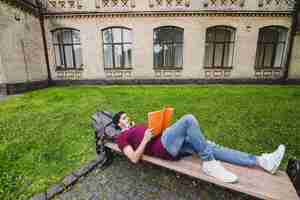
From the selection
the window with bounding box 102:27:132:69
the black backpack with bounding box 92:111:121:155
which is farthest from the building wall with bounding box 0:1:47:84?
the black backpack with bounding box 92:111:121:155

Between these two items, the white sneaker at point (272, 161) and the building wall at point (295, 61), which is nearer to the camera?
the white sneaker at point (272, 161)

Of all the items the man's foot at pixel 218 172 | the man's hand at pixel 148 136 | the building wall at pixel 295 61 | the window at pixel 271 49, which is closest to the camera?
the man's foot at pixel 218 172

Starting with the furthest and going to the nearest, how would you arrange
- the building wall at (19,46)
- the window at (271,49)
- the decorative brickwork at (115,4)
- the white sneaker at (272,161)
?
the window at (271,49) < the decorative brickwork at (115,4) < the building wall at (19,46) < the white sneaker at (272,161)

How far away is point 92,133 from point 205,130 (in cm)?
257

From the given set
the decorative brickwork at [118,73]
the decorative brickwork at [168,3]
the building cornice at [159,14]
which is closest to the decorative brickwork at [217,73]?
the building cornice at [159,14]

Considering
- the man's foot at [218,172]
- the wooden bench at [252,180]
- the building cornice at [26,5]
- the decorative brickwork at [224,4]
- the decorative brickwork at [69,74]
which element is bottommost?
the wooden bench at [252,180]

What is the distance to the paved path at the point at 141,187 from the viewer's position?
202 centimetres

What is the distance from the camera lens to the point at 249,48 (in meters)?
10.3

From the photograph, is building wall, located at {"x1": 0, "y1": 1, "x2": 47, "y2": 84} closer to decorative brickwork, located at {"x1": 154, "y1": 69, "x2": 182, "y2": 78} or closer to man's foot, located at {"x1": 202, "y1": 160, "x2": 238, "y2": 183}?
decorative brickwork, located at {"x1": 154, "y1": 69, "x2": 182, "y2": 78}

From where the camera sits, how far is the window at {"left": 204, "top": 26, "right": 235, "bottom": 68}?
1055cm

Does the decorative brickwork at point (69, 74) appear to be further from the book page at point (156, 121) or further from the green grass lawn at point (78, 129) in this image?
the book page at point (156, 121)

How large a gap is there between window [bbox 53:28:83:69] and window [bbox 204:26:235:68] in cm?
840

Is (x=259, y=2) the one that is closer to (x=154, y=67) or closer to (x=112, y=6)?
(x=154, y=67)

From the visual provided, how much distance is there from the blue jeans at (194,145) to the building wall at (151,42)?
9084 mm
